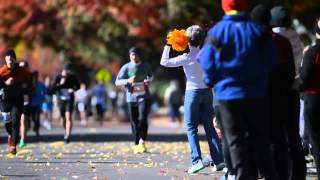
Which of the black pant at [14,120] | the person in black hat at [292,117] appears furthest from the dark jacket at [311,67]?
the black pant at [14,120]

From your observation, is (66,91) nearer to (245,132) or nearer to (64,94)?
(64,94)

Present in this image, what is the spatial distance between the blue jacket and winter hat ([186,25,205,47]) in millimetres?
3795

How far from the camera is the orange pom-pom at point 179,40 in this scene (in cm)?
1257

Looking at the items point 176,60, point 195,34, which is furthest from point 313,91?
point 176,60

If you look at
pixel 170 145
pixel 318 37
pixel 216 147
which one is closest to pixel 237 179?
pixel 318 37

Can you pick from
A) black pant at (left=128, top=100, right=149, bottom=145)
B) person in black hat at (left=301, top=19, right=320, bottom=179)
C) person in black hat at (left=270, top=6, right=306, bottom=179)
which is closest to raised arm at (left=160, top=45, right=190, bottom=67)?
person in black hat at (left=270, top=6, right=306, bottom=179)

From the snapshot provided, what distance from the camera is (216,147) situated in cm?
1237

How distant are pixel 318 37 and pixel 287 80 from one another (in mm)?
753

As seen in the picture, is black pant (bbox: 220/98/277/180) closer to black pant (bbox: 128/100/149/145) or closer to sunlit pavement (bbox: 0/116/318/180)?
sunlit pavement (bbox: 0/116/318/180)

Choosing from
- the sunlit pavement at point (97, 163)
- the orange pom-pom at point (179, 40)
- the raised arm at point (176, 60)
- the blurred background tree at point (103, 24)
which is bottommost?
the sunlit pavement at point (97, 163)

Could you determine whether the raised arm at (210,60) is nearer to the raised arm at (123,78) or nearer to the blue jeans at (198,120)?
the blue jeans at (198,120)

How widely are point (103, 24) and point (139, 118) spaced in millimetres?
23880

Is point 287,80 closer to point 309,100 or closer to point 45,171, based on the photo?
point 309,100

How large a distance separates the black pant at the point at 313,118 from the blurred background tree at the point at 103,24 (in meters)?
21.4
